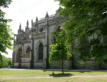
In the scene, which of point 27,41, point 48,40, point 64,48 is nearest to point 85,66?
point 64,48

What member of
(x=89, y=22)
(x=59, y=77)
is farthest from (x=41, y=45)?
(x=89, y=22)

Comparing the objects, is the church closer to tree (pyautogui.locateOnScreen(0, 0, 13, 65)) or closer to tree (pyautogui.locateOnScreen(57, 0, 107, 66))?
tree (pyautogui.locateOnScreen(0, 0, 13, 65))

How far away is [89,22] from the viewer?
412 cm

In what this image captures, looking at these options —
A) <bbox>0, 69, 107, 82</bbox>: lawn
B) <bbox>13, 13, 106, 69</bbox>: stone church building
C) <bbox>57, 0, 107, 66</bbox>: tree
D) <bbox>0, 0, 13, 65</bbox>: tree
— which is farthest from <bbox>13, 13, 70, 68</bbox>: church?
<bbox>57, 0, 107, 66</bbox>: tree

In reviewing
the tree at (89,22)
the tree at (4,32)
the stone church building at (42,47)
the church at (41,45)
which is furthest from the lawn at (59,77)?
the church at (41,45)

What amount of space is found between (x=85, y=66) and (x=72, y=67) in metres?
2.71

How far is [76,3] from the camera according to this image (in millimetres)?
4355

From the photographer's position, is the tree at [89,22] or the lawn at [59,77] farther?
the lawn at [59,77]

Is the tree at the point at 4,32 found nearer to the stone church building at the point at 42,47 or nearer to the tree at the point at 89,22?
the tree at the point at 89,22

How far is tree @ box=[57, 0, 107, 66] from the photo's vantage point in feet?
13.0

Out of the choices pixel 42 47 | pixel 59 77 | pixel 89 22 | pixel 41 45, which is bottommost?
pixel 59 77

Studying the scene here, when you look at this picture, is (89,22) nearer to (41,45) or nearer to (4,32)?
(4,32)

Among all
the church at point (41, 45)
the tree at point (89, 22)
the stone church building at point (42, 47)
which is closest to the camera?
the tree at point (89, 22)

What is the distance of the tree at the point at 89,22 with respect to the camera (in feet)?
13.0
